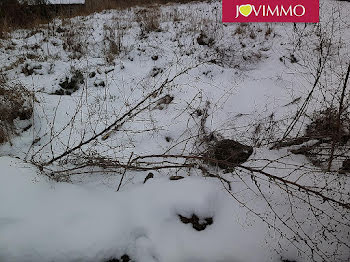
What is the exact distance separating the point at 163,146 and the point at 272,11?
4.54m

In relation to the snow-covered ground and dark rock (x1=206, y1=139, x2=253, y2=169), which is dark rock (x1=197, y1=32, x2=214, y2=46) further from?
dark rock (x1=206, y1=139, x2=253, y2=169)

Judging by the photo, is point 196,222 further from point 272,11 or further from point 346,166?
point 272,11

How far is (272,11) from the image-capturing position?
5.48 metres

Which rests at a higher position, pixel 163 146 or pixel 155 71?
pixel 155 71

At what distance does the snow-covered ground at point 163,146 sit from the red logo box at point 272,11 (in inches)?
10.4

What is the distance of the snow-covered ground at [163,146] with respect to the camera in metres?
1.51

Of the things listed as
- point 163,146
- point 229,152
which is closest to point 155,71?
point 163,146

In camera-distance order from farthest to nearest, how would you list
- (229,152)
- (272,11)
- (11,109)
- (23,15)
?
1. (23,15)
2. (272,11)
3. (11,109)
4. (229,152)

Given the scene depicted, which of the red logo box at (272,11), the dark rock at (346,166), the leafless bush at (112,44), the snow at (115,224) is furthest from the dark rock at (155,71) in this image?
the dark rock at (346,166)

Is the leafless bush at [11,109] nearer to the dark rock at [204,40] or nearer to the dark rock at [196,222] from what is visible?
the dark rock at [196,222]

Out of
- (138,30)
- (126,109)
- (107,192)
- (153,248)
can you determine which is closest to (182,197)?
(153,248)

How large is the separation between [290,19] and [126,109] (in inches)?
166

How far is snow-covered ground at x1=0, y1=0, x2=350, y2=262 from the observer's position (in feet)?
4.95

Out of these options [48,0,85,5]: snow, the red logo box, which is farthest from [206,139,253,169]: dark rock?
[48,0,85,5]: snow
